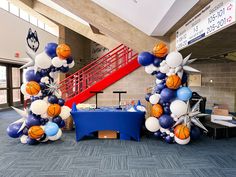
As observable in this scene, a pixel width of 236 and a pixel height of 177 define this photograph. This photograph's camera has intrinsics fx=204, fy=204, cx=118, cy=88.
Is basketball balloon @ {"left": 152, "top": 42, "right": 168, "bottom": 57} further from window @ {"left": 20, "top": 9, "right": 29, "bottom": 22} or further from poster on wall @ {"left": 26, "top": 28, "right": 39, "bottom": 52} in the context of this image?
window @ {"left": 20, "top": 9, "right": 29, "bottom": 22}

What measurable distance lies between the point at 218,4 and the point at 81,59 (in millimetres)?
12712

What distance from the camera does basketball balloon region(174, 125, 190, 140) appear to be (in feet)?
12.6

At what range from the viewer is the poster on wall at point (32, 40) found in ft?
30.8

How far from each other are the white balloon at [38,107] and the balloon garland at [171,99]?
2097 mm

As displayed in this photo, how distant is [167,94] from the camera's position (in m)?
3.91

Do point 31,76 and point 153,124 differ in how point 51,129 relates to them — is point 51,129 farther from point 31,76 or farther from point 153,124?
point 153,124

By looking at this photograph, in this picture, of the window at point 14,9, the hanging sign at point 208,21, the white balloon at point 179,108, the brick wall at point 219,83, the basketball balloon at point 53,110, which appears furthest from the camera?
the window at point 14,9

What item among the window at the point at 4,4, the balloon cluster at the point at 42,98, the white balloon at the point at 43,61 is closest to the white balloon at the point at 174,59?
the balloon cluster at the point at 42,98

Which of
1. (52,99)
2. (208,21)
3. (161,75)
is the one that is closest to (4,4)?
(52,99)

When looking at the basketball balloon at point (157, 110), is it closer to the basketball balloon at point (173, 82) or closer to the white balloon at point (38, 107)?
the basketball balloon at point (173, 82)

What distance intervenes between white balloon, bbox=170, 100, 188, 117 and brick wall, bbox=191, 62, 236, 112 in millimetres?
4267

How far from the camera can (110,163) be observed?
316 cm

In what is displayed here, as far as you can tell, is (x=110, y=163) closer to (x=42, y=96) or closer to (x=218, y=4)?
(x=42, y=96)

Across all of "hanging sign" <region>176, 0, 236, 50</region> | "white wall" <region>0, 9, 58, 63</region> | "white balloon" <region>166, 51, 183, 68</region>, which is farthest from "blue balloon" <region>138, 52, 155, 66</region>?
"white wall" <region>0, 9, 58, 63</region>
